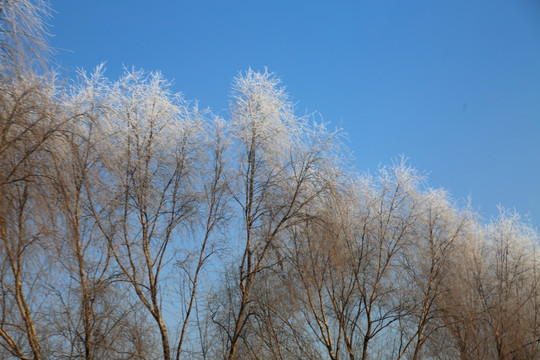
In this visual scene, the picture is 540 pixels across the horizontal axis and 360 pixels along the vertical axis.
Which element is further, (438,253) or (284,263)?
(438,253)

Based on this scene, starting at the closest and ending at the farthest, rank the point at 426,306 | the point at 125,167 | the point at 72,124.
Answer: the point at 72,124, the point at 125,167, the point at 426,306

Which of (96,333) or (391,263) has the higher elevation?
(391,263)

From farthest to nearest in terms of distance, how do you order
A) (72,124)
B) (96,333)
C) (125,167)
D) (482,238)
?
(482,238)
(125,167)
(96,333)
(72,124)

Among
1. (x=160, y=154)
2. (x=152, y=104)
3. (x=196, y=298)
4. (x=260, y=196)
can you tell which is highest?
(x=152, y=104)

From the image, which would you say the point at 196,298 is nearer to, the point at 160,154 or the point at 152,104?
the point at 160,154

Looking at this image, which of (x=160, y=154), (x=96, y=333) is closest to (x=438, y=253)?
(x=160, y=154)

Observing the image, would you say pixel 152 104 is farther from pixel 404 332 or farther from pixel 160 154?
pixel 404 332

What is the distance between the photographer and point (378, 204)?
14797mm

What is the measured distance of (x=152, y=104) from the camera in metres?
12.3

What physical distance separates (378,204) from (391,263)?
1622 mm

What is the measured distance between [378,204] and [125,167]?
6945mm

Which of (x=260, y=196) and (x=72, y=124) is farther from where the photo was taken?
(x=260, y=196)

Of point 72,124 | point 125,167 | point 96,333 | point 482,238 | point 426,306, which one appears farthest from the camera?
point 482,238

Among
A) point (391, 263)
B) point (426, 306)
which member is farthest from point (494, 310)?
point (391, 263)
